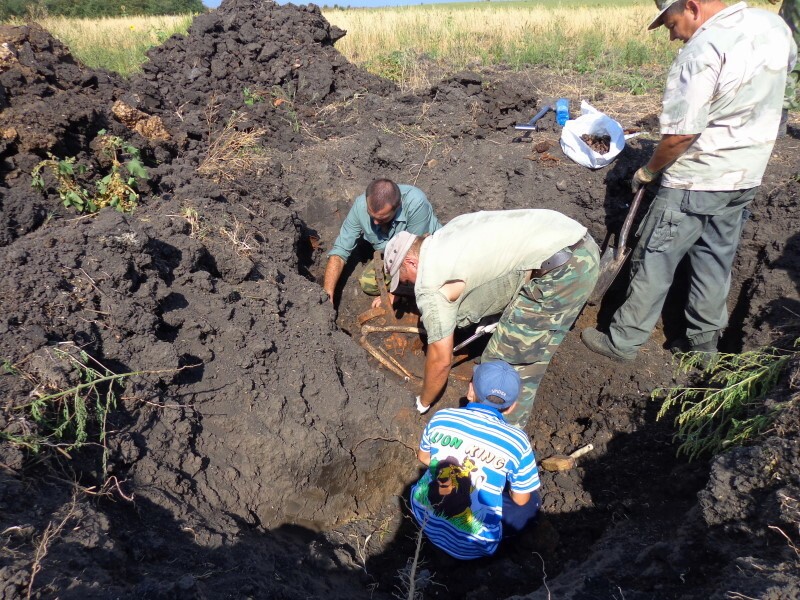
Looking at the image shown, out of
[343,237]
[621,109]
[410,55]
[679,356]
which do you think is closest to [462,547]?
[679,356]

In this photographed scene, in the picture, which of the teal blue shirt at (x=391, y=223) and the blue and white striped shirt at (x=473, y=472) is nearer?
the blue and white striped shirt at (x=473, y=472)

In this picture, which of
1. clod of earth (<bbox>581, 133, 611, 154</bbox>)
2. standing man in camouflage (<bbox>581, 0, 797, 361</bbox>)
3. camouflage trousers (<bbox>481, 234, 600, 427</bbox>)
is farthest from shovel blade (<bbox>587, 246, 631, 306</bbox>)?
clod of earth (<bbox>581, 133, 611, 154</bbox>)

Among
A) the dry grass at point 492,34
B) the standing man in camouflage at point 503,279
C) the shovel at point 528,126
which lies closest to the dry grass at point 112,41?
the dry grass at point 492,34

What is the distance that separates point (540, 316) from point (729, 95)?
1740 mm

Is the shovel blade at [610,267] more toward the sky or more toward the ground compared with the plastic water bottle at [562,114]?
more toward the ground

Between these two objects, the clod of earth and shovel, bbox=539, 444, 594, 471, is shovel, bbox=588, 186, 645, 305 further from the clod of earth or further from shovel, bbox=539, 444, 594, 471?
shovel, bbox=539, 444, 594, 471

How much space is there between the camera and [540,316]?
3.41 metres

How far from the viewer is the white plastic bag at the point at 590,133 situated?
505 centimetres

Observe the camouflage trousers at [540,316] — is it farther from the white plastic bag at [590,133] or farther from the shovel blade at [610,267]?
the white plastic bag at [590,133]

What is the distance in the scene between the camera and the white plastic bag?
5.05 metres

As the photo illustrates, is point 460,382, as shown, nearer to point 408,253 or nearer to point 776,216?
point 408,253

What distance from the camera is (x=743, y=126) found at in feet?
10.7

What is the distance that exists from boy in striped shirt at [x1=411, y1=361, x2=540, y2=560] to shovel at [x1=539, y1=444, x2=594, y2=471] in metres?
0.78

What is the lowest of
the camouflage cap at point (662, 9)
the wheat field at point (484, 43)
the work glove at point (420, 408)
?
the work glove at point (420, 408)
